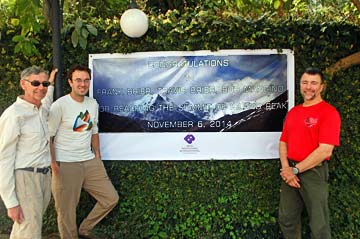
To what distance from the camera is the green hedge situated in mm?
4766

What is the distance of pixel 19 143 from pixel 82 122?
3.48 feet

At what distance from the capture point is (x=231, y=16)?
4.83 meters

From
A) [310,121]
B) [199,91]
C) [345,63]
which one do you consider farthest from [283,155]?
[345,63]

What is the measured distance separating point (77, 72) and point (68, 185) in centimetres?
123

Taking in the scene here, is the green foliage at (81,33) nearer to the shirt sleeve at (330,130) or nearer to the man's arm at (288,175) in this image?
the man's arm at (288,175)

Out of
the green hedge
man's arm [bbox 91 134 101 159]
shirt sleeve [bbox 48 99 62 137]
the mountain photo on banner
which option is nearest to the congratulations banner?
the mountain photo on banner

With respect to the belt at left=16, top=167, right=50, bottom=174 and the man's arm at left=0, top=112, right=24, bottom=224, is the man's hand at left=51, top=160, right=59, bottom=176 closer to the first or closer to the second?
the belt at left=16, top=167, right=50, bottom=174

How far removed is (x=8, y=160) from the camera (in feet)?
10.9

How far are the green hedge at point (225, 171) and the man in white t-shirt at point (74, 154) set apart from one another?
1.21 ft

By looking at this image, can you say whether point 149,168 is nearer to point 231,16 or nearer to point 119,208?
point 119,208

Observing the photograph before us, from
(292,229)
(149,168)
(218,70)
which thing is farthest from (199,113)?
(292,229)

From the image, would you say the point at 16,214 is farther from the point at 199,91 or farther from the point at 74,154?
the point at 199,91

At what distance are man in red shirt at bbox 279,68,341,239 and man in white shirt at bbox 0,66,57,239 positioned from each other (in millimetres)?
2352

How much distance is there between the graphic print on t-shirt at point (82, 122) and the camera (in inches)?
173
